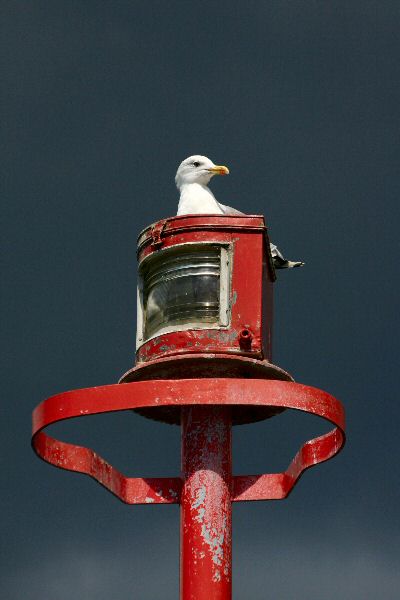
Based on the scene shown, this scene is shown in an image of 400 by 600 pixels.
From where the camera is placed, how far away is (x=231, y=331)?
19312mm

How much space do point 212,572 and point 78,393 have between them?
244 centimetres

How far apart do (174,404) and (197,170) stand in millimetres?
4618

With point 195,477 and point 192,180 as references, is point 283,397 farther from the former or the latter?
point 192,180

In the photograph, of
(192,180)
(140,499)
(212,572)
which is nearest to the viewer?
(212,572)

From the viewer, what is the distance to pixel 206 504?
19.0 meters

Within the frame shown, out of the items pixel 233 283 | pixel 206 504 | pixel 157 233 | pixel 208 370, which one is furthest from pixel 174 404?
pixel 157 233

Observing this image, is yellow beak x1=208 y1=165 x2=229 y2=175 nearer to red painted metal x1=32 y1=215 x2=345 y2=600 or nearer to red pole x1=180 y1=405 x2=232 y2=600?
red painted metal x1=32 y1=215 x2=345 y2=600

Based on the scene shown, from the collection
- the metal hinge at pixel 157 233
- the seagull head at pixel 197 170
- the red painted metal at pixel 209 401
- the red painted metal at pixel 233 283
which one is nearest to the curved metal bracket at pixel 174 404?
the red painted metal at pixel 209 401

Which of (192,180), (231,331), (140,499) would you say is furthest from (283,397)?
(192,180)

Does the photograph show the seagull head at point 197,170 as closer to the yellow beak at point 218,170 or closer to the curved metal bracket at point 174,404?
the yellow beak at point 218,170

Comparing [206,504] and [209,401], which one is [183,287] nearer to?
[209,401]

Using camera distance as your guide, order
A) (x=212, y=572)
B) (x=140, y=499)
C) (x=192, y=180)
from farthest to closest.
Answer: (x=192, y=180) → (x=140, y=499) → (x=212, y=572)

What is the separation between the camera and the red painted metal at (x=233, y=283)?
19297 mm

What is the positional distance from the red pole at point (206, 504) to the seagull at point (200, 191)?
252cm
